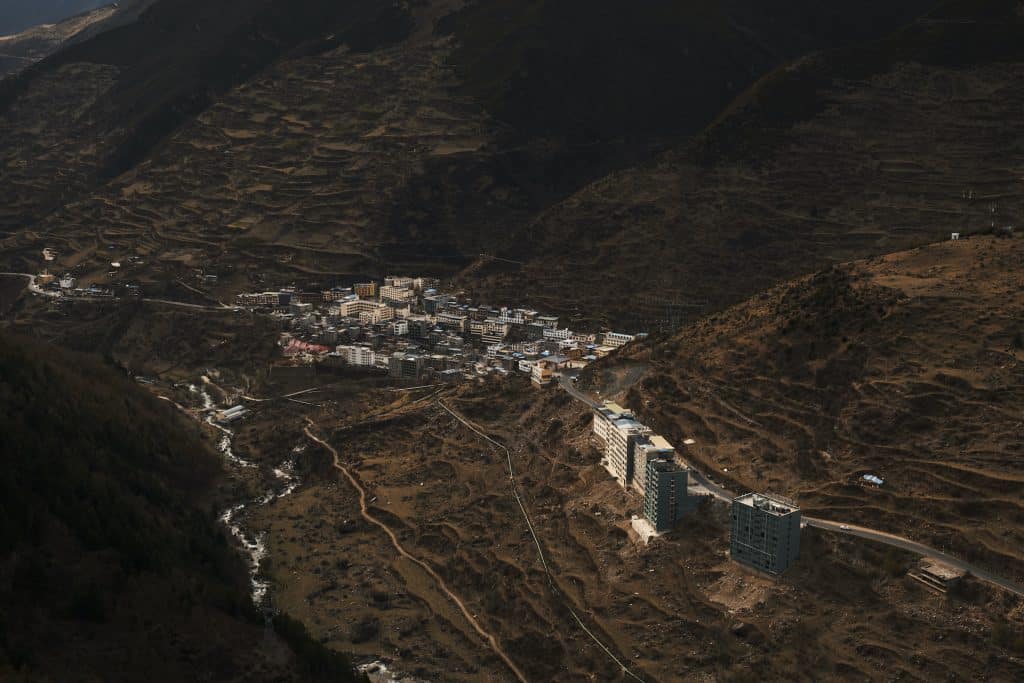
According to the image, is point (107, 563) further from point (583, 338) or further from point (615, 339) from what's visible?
point (583, 338)

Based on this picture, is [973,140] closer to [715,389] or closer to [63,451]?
[715,389]

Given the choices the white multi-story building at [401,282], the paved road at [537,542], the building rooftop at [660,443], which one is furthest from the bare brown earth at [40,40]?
the building rooftop at [660,443]

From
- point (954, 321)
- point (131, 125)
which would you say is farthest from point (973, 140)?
point (131, 125)

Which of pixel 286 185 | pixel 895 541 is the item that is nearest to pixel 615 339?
pixel 895 541

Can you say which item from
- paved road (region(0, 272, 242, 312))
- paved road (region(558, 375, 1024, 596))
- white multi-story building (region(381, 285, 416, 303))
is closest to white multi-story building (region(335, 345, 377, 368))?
white multi-story building (region(381, 285, 416, 303))

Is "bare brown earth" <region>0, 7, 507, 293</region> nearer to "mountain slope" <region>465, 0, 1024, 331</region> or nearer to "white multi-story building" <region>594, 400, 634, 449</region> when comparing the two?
"mountain slope" <region>465, 0, 1024, 331</region>

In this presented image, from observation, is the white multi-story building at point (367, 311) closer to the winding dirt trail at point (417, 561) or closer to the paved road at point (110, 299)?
the paved road at point (110, 299)
